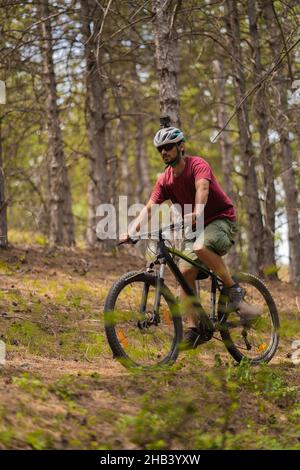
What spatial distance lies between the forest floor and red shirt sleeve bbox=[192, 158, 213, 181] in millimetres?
1760

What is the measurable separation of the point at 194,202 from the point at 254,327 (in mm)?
1642

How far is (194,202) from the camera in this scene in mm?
7234

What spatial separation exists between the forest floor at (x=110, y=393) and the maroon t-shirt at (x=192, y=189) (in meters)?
1.50

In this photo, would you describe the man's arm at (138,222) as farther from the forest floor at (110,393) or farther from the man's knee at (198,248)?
the forest floor at (110,393)

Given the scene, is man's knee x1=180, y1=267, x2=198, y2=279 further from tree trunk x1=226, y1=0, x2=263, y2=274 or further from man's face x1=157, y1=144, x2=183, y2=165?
tree trunk x1=226, y1=0, x2=263, y2=274

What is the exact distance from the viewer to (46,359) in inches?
301

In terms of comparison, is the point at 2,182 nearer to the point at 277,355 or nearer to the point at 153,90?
the point at 277,355

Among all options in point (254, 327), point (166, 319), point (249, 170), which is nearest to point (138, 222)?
point (166, 319)

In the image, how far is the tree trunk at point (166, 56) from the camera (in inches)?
368

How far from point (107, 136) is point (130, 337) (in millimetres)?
14036

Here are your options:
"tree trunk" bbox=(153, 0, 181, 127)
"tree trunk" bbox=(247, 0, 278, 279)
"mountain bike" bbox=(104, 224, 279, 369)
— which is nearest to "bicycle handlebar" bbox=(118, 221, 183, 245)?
"mountain bike" bbox=(104, 224, 279, 369)

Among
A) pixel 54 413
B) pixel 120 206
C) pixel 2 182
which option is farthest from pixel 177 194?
pixel 120 206

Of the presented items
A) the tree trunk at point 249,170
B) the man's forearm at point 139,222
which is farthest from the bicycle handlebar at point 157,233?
the tree trunk at point 249,170

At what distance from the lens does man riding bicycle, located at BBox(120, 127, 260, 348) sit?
22.8 ft
